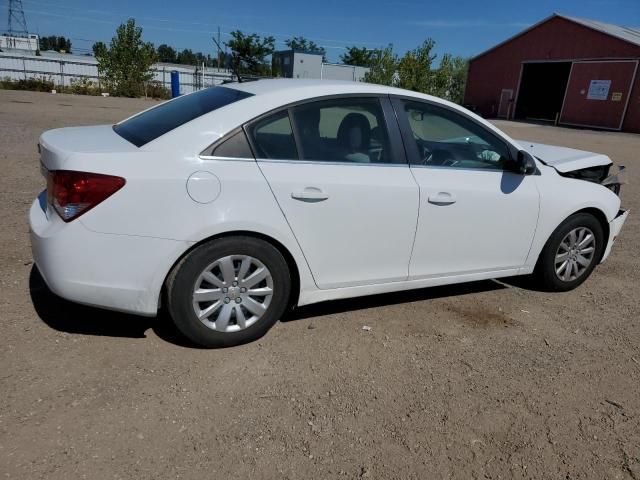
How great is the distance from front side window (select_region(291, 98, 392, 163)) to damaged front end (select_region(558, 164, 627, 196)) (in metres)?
1.90

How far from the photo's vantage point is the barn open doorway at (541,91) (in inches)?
1391

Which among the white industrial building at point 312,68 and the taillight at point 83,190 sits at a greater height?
the white industrial building at point 312,68

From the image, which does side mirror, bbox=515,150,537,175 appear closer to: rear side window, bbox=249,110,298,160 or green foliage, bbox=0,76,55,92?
rear side window, bbox=249,110,298,160

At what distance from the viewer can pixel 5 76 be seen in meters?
30.5

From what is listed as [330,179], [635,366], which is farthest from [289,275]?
Result: [635,366]

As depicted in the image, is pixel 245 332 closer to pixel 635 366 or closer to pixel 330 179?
pixel 330 179

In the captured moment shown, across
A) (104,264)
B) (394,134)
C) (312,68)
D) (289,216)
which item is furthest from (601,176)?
(312,68)

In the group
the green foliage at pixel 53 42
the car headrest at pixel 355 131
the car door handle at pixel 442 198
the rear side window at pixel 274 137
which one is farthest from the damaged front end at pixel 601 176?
the green foliage at pixel 53 42

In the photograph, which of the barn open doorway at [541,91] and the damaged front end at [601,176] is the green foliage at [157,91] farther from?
the damaged front end at [601,176]

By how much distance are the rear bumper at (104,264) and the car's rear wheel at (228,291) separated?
0.39ft

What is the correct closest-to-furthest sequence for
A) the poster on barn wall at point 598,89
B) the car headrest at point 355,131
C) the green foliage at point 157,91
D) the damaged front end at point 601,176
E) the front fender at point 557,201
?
the car headrest at point 355,131
the front fender at point 557,201
the damaged front end at point 601,176
the poster on barn wall at point 598,89
the green foliage at point 157,91

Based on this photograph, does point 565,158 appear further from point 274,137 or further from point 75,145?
point 75,145

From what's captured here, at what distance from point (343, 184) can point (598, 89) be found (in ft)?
108

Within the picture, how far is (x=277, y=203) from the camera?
3.07 m
